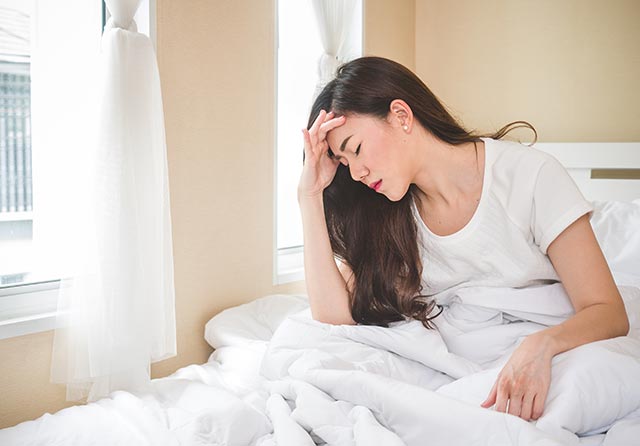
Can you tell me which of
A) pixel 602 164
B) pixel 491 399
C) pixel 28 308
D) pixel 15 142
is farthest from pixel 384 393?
pixel 602 164

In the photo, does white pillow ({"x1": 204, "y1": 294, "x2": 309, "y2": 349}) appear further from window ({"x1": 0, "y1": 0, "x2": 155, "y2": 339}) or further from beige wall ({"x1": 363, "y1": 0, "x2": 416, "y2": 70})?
beige wall ({"x1": 363, "y1": 0, "x2": 416, "y2": 70})

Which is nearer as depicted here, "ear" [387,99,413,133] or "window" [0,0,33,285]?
"ear" [387,99,413,133]

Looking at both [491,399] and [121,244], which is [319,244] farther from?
[491,399]

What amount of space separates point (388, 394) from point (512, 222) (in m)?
0.51

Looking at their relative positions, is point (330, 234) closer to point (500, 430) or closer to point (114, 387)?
point (114, 387)

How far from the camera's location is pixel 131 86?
1659 millimetres

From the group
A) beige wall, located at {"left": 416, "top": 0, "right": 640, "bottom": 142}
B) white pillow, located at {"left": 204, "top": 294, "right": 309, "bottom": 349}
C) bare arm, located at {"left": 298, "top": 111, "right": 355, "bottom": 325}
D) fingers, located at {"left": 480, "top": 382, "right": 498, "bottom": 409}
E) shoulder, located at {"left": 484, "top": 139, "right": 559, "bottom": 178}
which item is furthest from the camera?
beige wall, located at {"left": 416, "top": 0, "right": 640, "bottom": 142}

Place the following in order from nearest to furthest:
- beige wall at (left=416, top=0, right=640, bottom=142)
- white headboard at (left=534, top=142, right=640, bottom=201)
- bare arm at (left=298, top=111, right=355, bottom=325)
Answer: bare arm at (left=298, top=111, right=355, bottom=325), white headboard at (left=534, top=142, right=640, bottom=201), beige wall at (left=416, top=0, right=640, bottom=142)

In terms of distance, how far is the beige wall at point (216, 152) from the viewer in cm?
194

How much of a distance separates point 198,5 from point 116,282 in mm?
905

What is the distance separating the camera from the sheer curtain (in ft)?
5.17

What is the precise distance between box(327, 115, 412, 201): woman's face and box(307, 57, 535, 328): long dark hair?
0.09ft

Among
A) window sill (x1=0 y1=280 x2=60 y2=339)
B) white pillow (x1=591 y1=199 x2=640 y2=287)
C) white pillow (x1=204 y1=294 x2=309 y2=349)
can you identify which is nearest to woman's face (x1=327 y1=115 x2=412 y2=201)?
white pillow (x1=204 y1=294 x2=309 y2=349)

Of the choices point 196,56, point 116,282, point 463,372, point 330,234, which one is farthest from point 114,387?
point 196,56
